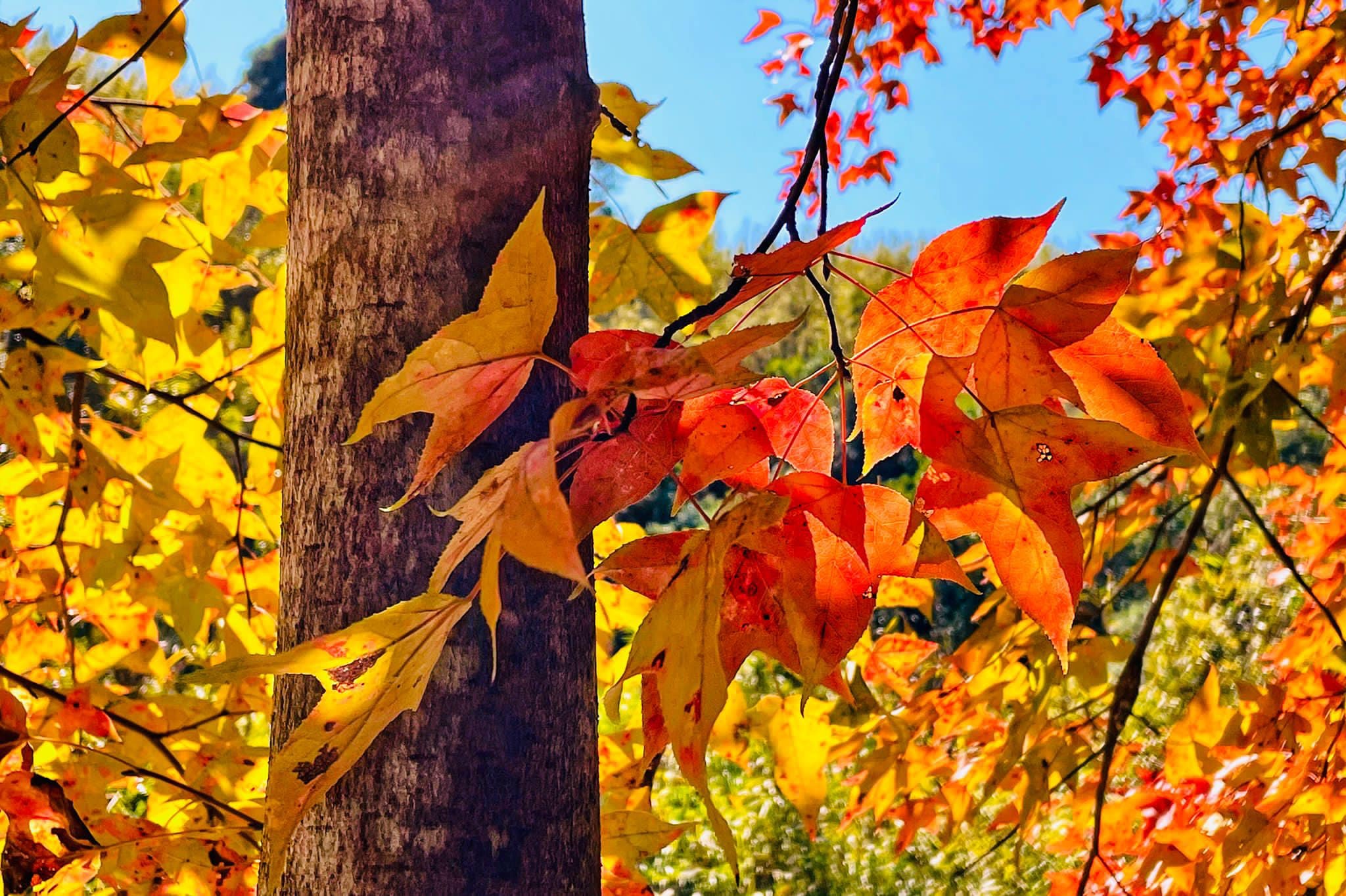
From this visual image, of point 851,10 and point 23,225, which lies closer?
point 851,10

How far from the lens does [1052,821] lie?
3979 millimetres

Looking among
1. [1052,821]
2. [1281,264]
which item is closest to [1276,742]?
[1281,264]

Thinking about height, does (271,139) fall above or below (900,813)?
above

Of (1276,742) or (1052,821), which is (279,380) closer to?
(1276,742)

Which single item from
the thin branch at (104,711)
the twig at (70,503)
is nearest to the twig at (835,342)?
the thin branch at (104,711)

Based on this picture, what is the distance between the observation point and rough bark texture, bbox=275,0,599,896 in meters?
0.56

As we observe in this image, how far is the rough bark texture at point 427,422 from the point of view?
56cm

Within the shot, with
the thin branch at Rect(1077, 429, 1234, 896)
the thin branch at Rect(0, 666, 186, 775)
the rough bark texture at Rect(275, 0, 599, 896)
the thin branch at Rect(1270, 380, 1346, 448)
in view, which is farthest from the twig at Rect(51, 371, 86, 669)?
the thin branch at Rect(1270, 380, 1346, 448)

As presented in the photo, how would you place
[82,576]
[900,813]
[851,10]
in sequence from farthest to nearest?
[900,813]
[82,576]
[851,10]

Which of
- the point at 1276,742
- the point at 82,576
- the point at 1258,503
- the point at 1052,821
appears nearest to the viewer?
the point at 82,576

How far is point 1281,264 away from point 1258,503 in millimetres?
3439

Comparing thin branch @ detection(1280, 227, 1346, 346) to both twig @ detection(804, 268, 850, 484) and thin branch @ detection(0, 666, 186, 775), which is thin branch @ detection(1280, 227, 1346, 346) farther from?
thin branch @ detection(0, 666, 186, 775)

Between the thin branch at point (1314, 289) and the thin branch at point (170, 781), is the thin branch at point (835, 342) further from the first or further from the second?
the thin branch at point (1314, 289)

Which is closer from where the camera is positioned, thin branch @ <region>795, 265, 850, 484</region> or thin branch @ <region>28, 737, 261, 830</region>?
thin branch @ <region>795, 265, 850, 484</region>
